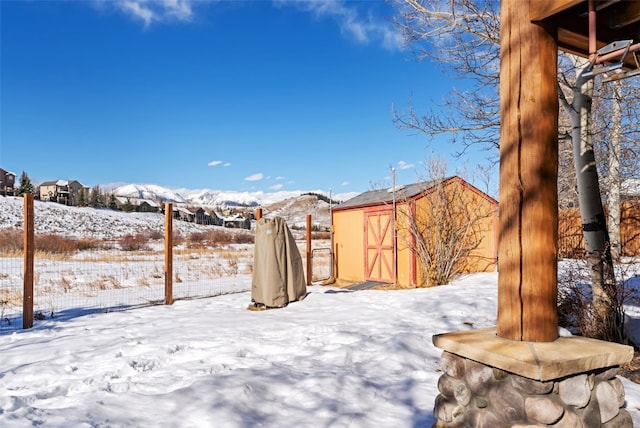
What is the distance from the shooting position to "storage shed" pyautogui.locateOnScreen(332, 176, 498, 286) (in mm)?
10156

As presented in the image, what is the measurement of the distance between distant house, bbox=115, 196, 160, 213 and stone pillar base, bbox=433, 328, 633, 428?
94.6ft

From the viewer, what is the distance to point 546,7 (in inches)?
76.3

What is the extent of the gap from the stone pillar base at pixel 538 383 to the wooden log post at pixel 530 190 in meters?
0.15

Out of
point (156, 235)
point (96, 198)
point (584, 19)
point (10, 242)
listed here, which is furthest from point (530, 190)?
point (96, 198)

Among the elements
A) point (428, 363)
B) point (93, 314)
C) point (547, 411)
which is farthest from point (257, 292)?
point (547, 411)

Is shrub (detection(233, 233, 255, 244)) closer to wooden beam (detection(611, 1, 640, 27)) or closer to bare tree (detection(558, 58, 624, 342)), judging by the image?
bare tree (detection(558, 58, 624, 342))

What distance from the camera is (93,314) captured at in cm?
640

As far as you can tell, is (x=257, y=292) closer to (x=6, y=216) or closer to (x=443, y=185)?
(x=443, y=185)

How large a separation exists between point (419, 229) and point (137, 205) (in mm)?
24241

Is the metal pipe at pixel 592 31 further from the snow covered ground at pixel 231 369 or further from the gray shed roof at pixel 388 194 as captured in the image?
the gray shed roof at pixel 388 194

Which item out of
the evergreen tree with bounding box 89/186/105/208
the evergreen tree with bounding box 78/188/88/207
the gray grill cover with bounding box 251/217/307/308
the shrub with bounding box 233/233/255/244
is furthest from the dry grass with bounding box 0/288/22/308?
the evergreen tree with bounding box 89/186/105/208

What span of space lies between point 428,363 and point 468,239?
7.20m

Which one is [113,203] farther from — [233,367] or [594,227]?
[594,227]

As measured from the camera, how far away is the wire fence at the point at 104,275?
700 cm
